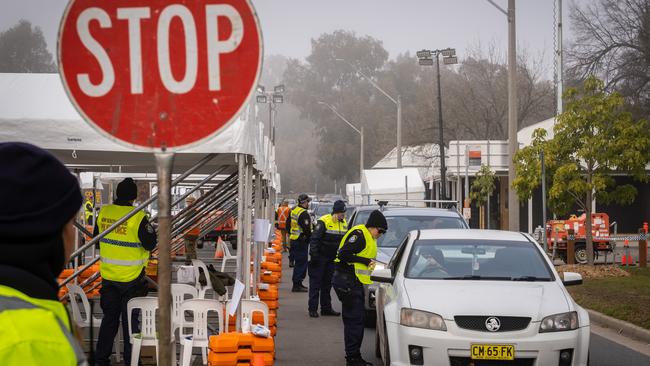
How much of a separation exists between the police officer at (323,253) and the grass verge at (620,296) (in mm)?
4155

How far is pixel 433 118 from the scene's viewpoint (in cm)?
6384

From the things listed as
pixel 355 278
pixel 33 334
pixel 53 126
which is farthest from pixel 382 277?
pixel 33 334

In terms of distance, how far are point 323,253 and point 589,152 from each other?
30.9ft

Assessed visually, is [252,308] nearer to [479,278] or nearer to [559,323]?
[479,278]

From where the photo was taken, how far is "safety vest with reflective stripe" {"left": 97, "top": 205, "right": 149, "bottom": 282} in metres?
9.89

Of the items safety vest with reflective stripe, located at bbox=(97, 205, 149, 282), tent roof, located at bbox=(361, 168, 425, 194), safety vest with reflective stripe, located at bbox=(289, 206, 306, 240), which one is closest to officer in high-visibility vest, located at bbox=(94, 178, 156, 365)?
safety vest with reflective stripe, located at bbox=(97, 205, 149, 282)

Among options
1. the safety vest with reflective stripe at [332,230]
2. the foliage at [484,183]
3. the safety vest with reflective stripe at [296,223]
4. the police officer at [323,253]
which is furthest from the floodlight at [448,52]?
the safety vest with reflective stripe at [332,230]

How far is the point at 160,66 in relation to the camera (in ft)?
12.1

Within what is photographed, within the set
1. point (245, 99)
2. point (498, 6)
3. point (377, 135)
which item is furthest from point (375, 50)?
point (245, 99)

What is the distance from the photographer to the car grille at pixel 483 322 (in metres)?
9.06

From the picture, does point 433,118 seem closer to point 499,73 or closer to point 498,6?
point 499,73

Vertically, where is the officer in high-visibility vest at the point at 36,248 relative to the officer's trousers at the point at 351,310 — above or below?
above

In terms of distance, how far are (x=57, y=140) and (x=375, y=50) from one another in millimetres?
114432

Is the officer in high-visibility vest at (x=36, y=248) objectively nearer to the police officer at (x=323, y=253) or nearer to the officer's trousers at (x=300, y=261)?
the police officer at (x=323, y=253)
